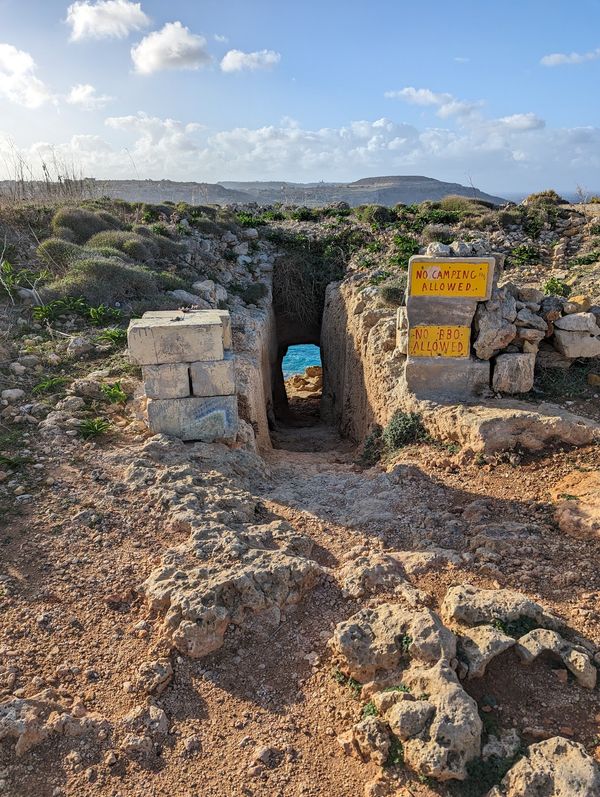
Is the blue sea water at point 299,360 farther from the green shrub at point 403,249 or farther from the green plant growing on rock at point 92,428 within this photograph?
the green plant growing on rock at point 92,428

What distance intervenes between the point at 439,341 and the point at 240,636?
189 inches

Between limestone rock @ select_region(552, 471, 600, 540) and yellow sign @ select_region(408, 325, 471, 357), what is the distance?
225 centimetres

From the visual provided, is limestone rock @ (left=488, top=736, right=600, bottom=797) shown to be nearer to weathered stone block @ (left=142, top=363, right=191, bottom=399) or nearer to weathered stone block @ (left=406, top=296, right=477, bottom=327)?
weathered stone block @ (left=142, top=363, right=191, bottom=399)

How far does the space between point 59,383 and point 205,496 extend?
3.13 m

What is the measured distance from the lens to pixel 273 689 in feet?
11.2

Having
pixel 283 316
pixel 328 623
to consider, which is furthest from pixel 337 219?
pixel 328 623

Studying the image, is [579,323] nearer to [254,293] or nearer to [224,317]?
[224,317]

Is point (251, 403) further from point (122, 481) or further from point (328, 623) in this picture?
point (328, 623)

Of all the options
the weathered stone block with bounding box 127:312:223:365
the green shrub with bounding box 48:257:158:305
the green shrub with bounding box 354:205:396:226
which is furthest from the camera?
the green shrub with bounding box 354:205:396:226

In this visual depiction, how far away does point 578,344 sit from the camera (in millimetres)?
7168

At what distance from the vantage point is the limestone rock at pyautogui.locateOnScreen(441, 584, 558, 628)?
3.65 metres

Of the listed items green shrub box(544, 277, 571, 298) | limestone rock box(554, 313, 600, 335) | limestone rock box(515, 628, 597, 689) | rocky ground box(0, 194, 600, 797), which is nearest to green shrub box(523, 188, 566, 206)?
green shrub box(544, 277, 571, 298)

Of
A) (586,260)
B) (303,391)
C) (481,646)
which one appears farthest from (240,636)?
(303,391)

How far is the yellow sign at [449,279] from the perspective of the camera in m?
6.82
